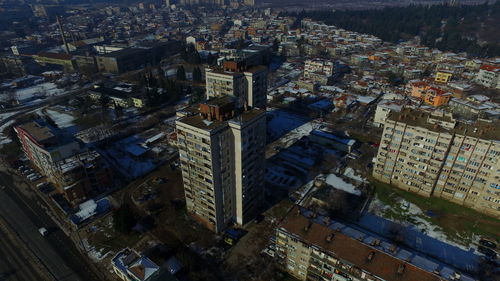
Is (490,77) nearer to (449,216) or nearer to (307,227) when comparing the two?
(449,216)

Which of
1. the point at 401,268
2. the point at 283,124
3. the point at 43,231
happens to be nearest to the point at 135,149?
the point at 43,231

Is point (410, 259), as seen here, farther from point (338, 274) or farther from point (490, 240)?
point (490, 240)

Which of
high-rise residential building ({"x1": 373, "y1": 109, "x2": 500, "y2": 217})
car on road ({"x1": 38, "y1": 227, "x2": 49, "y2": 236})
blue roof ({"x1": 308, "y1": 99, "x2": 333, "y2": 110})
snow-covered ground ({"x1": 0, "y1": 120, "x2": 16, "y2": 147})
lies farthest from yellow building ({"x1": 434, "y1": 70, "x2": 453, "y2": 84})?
snow-covered ground ({"x1": 0, "y1": 120, "x2": 16, "y2": 147})

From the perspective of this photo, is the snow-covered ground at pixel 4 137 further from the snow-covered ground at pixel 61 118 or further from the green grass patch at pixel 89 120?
the green grass patch at pixel 89 120

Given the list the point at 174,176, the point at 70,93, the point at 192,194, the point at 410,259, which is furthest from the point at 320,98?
the point at 70,93

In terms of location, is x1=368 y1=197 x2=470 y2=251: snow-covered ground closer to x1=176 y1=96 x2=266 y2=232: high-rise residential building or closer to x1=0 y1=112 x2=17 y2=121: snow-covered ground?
x1=176 y1=96 x2=266 y2=232: high-rise residential building

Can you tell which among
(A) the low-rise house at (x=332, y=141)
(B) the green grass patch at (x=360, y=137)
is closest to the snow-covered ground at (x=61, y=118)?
(A) the low-rise house at (x=332, y=141)
